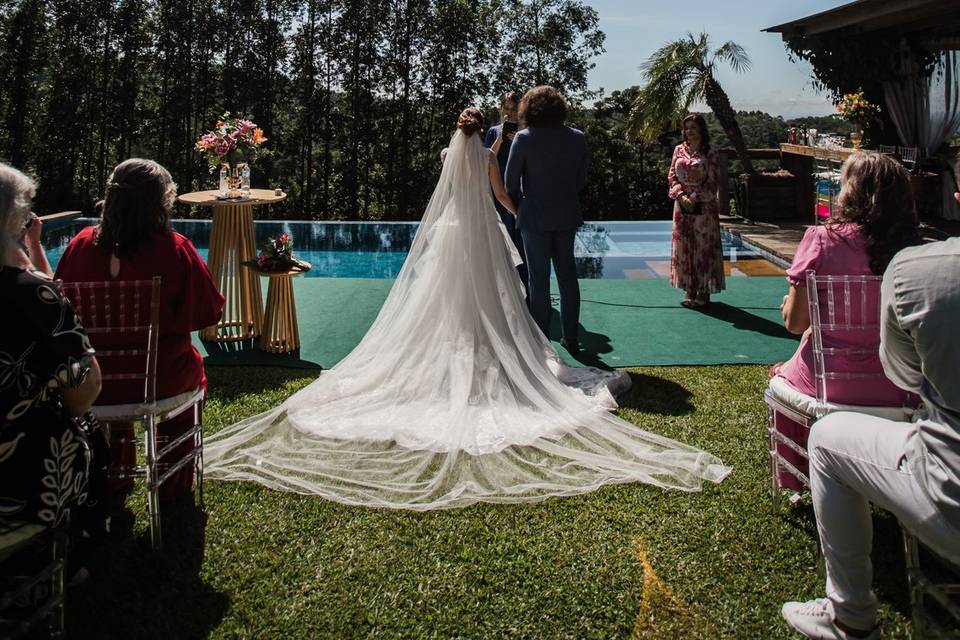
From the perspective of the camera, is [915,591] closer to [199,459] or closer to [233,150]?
[199,459]

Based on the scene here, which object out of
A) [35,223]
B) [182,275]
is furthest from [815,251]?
[35,223]

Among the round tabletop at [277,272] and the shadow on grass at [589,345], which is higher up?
the round tabletop at [277,272]

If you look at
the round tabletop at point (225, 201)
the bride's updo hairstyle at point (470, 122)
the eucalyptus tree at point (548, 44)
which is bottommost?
the round tabletop at point (225, 201)

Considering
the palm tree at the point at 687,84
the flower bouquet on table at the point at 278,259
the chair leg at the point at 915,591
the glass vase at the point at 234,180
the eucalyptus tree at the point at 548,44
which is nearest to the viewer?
the chair leg at the point at 915,591

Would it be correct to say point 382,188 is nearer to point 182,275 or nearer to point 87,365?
point 182,275

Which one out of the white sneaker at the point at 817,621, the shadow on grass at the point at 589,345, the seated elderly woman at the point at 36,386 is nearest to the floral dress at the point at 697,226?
the shadow on grass at the point at 589,345

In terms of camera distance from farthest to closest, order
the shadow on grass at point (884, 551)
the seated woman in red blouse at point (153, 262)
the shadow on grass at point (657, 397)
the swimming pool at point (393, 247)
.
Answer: the swimming pool at point (393, 247) → the shadow on grass at point (657, 397) → the seated woman in red blouse at point (153, 262) → the shadow on grass at point (884, 551)

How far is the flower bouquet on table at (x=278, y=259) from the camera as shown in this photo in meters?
5.07

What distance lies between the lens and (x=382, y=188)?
15.0 metres

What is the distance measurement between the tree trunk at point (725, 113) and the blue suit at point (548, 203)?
7.50 m

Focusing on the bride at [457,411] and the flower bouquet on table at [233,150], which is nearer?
the bride at [457,411]

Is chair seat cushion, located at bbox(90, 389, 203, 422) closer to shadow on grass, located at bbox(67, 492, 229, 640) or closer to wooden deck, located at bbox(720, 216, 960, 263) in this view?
shadow on grass, located at bbox(67, 492, 229, 640)

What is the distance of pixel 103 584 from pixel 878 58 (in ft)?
38.3

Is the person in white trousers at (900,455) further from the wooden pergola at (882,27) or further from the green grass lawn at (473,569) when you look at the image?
the wooden pergola at (882,27)
